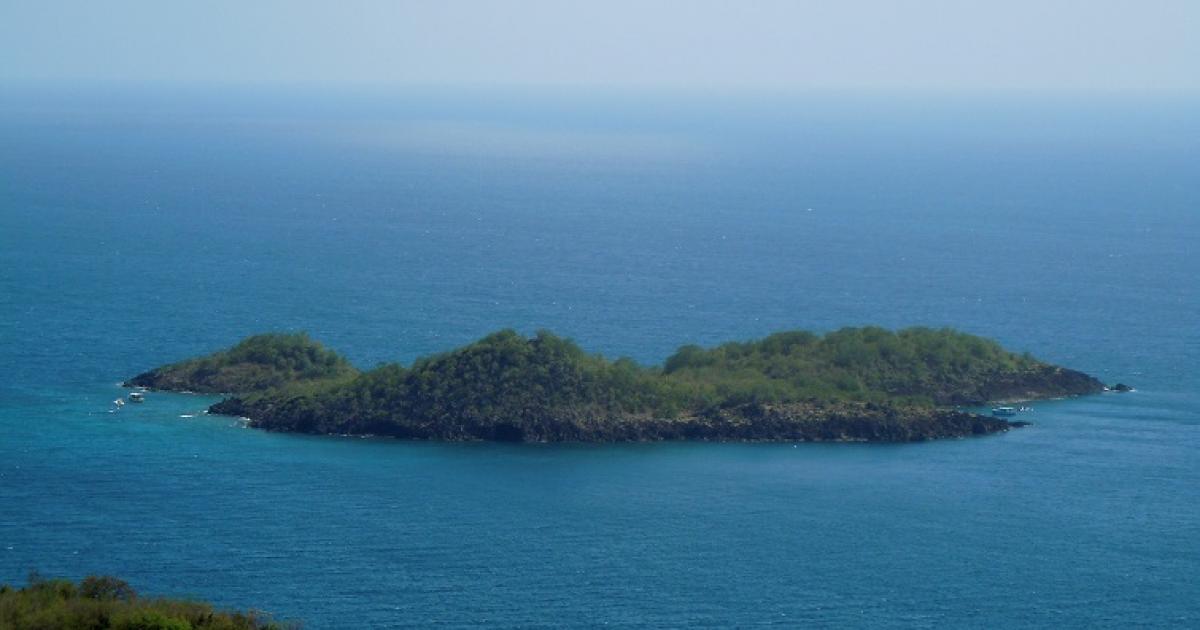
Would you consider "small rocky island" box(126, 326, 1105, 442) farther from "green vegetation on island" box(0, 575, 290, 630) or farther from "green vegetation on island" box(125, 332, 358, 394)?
"green vegetation on island" box(0, 575, 290, 630)

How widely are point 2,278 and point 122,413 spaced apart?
98.7 ft

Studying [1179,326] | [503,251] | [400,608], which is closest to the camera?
[400,608]

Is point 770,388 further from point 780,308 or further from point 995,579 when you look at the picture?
point 780,308

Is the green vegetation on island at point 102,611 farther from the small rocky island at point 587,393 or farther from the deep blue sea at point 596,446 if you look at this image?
the small rocky island at point 587,393

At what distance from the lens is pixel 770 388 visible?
208 ft

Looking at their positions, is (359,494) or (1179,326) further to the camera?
(1179,326)

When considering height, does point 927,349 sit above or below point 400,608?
above

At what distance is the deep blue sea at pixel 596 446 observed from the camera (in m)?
45.0

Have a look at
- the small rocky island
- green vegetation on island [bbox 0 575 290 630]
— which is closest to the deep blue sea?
the small rocky island

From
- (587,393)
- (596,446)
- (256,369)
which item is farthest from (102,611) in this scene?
(256,369)

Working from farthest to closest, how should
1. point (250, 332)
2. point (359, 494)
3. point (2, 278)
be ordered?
point (2, 278)
point (250, 332)
point (359, 494)

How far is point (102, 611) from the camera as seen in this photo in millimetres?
36781

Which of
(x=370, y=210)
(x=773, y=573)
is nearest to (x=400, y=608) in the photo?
(x=773, y=573)

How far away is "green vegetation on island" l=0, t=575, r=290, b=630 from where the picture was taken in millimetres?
35906
